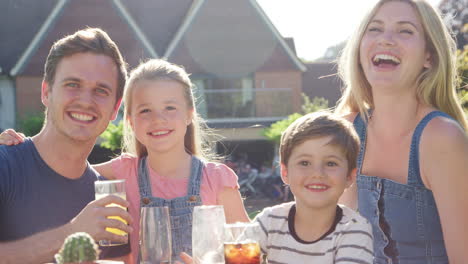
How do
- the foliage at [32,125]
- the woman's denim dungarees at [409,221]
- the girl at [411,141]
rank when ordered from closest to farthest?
the girl at [411,141] < the woman's denim dungarees at [409,221] < the foliage at [32,125]

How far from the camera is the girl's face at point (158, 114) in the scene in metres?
3.53

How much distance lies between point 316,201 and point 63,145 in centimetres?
160

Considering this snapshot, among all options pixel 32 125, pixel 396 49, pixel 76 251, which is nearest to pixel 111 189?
pixel 76 251

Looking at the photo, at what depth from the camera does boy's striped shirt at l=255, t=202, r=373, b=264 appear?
112 inches

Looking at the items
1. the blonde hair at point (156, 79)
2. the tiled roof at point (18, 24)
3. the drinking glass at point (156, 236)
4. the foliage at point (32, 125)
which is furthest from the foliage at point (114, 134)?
the drinking glass at point (156, 236)

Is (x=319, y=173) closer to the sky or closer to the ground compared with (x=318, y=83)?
closer to the ground

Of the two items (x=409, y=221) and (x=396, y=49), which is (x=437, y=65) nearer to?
(x=396, y=49)

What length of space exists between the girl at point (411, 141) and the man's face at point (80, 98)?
169cm

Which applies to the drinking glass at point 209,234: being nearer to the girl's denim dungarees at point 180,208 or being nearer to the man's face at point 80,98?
the girl's denim dungarees at point 180,208

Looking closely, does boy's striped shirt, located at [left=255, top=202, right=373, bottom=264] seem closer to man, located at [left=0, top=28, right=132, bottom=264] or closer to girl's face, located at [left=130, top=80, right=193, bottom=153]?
girl's face, located at [left=130, top=80, right=193, bottom=153]

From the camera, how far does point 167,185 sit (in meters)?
3.68

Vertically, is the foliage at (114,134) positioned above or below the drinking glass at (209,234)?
above

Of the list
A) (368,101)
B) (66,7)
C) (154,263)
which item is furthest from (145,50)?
(154,263)

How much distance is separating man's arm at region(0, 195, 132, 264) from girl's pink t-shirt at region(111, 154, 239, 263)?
2.50ft
